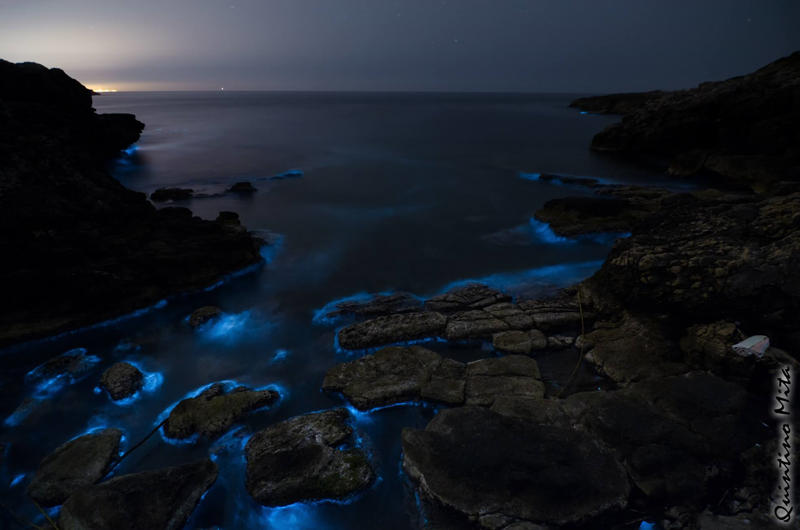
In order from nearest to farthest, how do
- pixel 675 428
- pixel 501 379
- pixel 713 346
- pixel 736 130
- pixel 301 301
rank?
pixel 675 428 < pixel 713 346 < pixel 501 379 < pixel 301 301 < pixel 736 130

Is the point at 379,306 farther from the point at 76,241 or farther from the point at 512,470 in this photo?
the point at 76,241

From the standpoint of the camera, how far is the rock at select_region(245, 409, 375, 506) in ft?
18.0

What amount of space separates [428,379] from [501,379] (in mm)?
1420

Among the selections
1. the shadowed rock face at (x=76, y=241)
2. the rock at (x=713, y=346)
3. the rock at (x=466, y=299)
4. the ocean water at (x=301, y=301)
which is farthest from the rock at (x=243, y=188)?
the rock at (x=713, y=346)

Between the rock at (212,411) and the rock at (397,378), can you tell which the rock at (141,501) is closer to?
the rock at (212,411)

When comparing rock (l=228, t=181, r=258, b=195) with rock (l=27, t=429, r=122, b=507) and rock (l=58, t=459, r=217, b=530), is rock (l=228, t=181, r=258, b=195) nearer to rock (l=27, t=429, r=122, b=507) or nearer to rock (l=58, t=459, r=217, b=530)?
rock (l=27, t=429, r=122, b=507)

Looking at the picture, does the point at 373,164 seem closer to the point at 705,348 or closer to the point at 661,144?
the point at 661,144

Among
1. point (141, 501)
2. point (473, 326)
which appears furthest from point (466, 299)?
point (141, 501)

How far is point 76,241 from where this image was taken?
10062 millimetres

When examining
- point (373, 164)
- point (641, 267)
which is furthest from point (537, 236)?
point (373, 164)

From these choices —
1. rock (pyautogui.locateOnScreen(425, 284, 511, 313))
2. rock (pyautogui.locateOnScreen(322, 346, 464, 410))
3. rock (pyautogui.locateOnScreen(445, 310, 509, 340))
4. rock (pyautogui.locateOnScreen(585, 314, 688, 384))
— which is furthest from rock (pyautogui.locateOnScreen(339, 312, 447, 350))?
rock (pyautogui.locateOnScreen(585, 314, 688, 384))

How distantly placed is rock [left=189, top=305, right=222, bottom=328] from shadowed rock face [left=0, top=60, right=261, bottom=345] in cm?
177

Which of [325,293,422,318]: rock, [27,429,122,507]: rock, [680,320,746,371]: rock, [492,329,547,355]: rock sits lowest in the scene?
[27,429,122,507]: rock

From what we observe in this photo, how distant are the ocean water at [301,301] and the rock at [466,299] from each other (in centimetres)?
89
